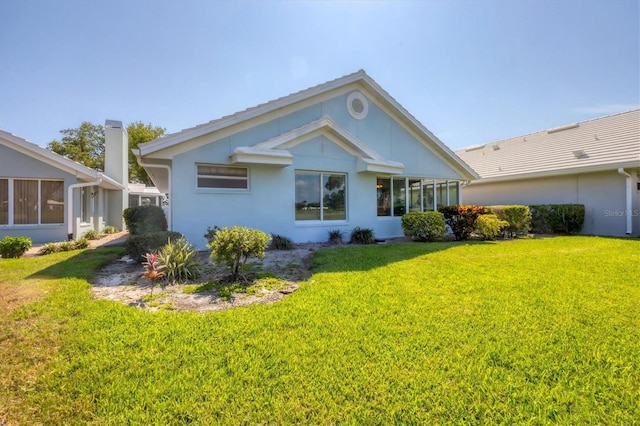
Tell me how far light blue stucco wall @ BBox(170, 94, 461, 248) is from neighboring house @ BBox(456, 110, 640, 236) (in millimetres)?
8262

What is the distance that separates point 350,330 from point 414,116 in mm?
A: 13092

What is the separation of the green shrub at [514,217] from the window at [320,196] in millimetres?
7194

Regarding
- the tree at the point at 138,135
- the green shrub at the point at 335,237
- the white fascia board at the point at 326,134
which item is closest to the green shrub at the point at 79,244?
the white fascia board at the point at 326,134

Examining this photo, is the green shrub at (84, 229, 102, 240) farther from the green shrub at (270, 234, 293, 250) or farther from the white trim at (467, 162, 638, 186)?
the white trim at (467, 162, 638, 186)

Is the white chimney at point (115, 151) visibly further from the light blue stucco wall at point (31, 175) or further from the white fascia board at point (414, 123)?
the white fascia board at point (414, 123)

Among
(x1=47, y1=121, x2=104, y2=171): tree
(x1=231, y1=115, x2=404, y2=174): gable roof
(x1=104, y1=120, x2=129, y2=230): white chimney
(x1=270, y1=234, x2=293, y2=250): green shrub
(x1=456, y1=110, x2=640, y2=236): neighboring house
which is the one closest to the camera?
(x1=231, y1=115, x2=404, y2=174): gable roof

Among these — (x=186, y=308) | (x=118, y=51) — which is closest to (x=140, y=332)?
(x=186, y=308)

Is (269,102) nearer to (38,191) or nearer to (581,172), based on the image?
(38,191)

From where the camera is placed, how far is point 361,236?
12453 millimetres

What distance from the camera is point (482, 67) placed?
14.4 metres

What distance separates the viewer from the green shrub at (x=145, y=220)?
32.9 feet

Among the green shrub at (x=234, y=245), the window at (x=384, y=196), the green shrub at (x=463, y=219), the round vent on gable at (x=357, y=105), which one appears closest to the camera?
the green shrub at (x=234, y=245)

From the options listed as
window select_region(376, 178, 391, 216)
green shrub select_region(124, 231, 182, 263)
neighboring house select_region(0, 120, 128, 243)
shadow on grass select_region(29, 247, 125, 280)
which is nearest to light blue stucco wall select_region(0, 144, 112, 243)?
neighboring house select_region(0, 120, 128, 243)

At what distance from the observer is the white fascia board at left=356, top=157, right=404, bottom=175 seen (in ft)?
41.3
